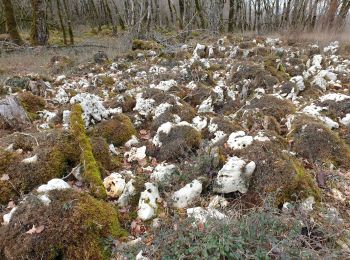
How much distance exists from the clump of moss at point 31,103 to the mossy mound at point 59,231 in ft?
10.4

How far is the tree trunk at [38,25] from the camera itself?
13.7 m

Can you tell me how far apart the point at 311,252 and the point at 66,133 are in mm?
2942

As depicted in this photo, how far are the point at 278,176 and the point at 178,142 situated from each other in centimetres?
134

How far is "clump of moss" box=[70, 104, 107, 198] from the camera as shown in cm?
304

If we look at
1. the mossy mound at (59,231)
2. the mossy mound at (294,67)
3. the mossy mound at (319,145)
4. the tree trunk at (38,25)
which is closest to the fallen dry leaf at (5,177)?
the mossy mound at (59,231)

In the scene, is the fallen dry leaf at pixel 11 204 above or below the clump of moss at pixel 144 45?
above

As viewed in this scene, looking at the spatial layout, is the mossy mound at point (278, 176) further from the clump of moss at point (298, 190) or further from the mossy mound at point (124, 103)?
the mossy mound at point (124, 103)

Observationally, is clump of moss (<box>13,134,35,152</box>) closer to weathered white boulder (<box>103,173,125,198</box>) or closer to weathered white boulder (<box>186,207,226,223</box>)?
weathered white boulder (<box>103,173,125,198</box>)

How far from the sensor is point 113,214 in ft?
8.99

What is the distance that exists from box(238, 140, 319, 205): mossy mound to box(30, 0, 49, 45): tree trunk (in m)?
13.8

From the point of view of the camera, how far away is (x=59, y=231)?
92.8 inches

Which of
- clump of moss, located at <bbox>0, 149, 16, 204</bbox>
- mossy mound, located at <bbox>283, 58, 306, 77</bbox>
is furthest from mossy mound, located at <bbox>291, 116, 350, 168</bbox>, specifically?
mossy mound, located at <bbox>283, 58, 306, 77</bbox>

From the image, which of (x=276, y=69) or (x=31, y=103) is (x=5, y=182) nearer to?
(x=31, y=103)

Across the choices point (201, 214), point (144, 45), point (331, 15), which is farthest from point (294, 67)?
point (331, 15)
